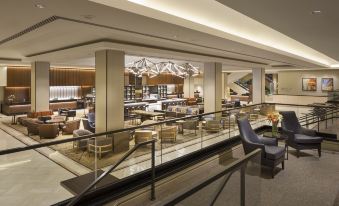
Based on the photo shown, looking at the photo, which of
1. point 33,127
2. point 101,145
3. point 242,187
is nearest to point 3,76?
point 33,127

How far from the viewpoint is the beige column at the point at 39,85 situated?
12.6 m

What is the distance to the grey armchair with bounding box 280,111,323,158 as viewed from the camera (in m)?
6.13

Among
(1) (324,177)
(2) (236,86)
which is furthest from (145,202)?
(2) (236,86)

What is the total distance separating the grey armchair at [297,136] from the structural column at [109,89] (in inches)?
191

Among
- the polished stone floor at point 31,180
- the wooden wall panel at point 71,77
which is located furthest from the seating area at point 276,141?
the wooden wall panel at point 71,77

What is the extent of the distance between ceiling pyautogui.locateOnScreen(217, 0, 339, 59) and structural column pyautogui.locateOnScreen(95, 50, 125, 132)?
4.78 meters

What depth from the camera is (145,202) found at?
3.96 m

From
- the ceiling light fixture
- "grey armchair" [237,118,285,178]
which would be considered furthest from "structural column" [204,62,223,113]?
the ceiling light fixture

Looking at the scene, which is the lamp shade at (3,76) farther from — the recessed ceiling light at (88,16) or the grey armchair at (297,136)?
the grey armchair at (297,136)

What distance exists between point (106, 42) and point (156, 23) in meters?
2.67

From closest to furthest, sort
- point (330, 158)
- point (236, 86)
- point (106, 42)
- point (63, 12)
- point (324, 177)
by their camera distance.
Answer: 1. point (63, 12)
2. point (324, 177)
3. point (330, 158)
4. point (106, 42)
5. point (236, 86)

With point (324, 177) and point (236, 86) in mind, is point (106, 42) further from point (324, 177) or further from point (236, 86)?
point (236, 86)

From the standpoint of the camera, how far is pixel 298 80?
2005 centimetres

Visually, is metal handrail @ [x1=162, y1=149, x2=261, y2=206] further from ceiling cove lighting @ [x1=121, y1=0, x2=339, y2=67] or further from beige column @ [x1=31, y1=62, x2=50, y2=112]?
beige column @ [x1=31, y1=62, x2=50, y2=112]
